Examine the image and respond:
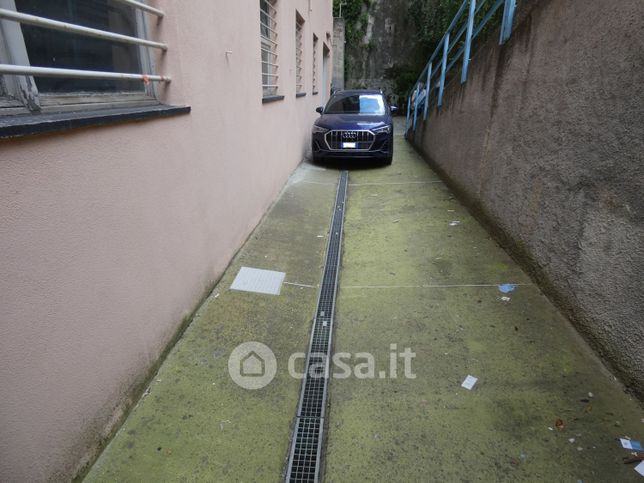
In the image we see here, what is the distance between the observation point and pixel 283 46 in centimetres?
578

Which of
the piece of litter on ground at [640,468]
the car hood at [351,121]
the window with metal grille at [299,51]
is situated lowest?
the piece of litter on ground at [640,468]

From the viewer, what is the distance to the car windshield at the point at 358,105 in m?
7.93

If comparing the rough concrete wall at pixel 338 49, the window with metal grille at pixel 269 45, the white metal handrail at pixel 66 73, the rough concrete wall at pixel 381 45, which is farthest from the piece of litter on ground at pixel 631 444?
the rough concrete wall at pixel 381 45

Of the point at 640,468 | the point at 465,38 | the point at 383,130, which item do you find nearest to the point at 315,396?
the point at 640,468

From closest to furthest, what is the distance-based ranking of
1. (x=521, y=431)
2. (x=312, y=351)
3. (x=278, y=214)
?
(x=521, y=431), (x=312, y=351), (x=278, y=214)

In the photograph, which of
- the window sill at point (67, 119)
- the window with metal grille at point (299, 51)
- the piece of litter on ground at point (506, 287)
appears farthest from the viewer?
the window with metal grille at point (299, 51)

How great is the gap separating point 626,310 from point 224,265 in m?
2.91

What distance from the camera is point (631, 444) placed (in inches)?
72.4

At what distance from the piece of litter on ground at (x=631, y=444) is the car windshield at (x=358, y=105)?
697 centimetres

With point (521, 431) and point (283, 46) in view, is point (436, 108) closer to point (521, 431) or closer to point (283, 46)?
point (283, 46)

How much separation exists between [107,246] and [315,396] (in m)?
1.39

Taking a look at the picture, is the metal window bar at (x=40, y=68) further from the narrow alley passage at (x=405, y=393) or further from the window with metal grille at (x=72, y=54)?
the narrow alley passage at (x=405, y=393)

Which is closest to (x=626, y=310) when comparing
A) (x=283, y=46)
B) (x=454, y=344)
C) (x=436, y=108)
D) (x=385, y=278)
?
(x=454, y=344)

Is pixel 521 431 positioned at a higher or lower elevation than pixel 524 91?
lower
